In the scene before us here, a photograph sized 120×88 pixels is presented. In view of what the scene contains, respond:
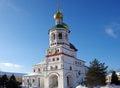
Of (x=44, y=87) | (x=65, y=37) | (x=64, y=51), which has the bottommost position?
(x=44, y=87)

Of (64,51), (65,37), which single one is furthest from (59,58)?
(65,37)

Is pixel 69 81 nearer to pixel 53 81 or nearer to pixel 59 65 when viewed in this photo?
pixel 53 81

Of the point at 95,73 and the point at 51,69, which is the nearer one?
the point at 95,73

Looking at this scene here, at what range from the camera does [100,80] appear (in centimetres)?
3672

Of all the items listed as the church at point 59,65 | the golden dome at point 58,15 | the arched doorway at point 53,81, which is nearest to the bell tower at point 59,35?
the church at point 59,65

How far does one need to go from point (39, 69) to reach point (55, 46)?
9.52m

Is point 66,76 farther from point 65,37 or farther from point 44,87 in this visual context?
point 65,37

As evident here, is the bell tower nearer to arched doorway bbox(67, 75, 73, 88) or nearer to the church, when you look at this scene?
the church

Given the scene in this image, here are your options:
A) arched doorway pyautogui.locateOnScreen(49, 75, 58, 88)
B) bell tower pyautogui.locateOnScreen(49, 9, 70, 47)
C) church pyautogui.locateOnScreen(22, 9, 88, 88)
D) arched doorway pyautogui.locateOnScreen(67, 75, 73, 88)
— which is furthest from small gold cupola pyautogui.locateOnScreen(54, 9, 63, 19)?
arched doorway pyautogui.locateOnScreen(67, 75, 73, 88)

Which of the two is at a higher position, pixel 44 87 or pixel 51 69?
pixel 51 69

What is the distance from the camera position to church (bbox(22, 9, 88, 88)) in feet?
145

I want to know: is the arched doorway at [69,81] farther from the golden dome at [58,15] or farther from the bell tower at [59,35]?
the golden dome at [58,15]

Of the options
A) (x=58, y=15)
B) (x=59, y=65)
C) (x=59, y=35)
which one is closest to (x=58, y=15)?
(x=58, y=15)

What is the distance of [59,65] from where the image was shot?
1743 inches
